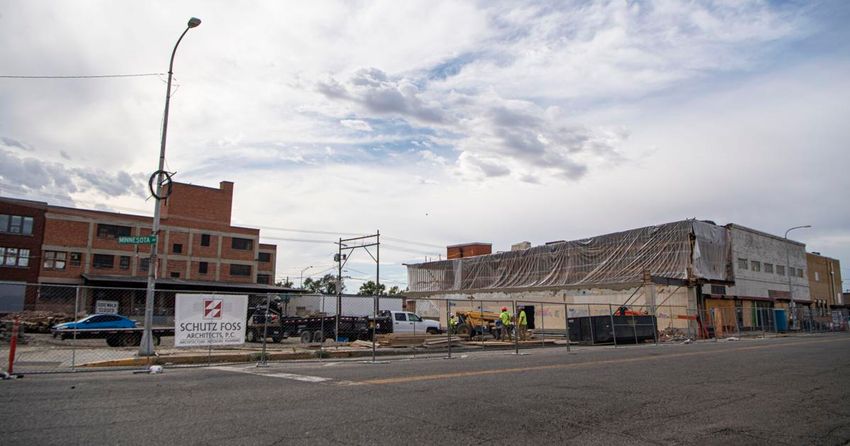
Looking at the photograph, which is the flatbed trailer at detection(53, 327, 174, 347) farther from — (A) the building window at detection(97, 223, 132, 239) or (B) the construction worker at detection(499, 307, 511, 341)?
(A) the building window at detection(97, 223, 132, 239)

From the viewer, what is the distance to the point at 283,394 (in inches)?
360

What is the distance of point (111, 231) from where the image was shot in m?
61.5

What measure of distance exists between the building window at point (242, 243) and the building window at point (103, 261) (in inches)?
515

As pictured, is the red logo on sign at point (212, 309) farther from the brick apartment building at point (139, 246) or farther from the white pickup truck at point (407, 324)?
the brick apartment building at point (139, 246)

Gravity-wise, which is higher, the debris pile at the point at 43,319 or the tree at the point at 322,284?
the tree at the point at 322,284

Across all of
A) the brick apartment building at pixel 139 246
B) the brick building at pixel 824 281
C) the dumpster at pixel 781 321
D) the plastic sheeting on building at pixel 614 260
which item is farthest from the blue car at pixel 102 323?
the brick building at pixel 824 281

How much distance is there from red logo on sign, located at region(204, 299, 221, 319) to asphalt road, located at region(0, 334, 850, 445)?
3.45 m

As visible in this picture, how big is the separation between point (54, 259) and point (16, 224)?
4.59m

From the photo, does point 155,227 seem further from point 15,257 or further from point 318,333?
point 15,257

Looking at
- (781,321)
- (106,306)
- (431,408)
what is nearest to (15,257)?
(106,306)

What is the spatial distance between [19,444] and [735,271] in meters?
52.5

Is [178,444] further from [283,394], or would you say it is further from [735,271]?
[735,271]

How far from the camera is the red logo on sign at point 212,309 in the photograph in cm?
1628

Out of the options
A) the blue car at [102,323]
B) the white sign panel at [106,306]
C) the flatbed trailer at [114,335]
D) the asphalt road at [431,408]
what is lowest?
the asphalt road at [431,408]
